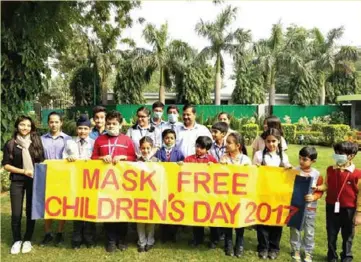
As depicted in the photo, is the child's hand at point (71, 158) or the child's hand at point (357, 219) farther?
the child's hand at point (71, 158)

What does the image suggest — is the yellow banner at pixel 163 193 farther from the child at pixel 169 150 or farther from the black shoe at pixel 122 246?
the black shoe at pixel 122 246

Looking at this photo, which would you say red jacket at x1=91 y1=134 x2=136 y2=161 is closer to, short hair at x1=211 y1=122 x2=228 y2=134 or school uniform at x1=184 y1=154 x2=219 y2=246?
school uniform at x1=184 y1=154 x2=219 y2=246

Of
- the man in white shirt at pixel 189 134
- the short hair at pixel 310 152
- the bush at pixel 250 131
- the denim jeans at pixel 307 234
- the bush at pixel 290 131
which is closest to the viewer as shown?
the short hair at pixel 310 152

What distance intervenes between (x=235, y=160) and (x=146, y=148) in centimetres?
103

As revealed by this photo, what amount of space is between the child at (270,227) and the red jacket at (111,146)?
148cm

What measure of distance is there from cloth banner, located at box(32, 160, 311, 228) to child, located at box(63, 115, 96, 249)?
0.58 ft

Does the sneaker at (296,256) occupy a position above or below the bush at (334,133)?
below

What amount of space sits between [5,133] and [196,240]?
4825 millimetres

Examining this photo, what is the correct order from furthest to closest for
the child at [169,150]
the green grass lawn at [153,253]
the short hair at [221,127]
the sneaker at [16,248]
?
the short hair at [221,127], the child at [169,150], the sneaker at [16,248], the green grass lawn at [153,253]

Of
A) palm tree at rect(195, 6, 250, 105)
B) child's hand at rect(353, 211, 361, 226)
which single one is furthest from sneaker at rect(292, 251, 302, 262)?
palm tree at rect(195, 6, 250, 105)

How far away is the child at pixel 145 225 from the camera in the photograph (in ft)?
15.2

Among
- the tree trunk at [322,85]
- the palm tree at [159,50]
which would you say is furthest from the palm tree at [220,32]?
the tree trunk at [322,85]

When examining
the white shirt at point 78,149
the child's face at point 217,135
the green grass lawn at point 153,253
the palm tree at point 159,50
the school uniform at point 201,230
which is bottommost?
the green grass lawn at point 153,253

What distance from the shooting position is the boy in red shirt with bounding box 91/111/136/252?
4.55 meters
